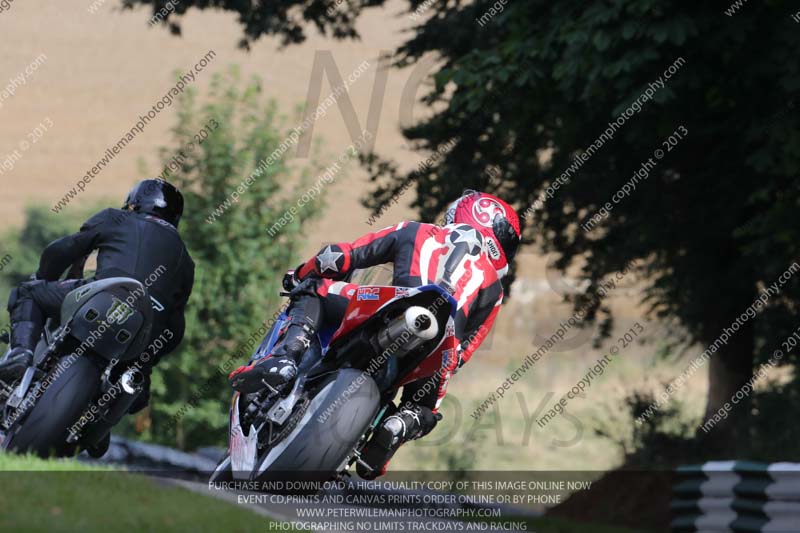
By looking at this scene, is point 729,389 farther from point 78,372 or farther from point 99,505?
point 99,505

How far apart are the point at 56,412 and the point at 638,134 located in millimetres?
7757

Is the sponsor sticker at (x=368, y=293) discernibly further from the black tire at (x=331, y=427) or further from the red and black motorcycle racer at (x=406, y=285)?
the black tire at (x=331, y=427)

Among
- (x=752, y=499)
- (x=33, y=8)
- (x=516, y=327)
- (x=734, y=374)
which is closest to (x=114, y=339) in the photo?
(x=752, y=499)

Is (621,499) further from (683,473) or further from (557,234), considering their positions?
(683,473)

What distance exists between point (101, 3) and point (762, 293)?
8.87 m

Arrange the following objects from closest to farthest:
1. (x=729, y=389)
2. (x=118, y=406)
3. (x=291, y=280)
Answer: (x=291, y=280)
(x=118, y=406)
(x=729, y=389)

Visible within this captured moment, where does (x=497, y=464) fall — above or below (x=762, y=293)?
below

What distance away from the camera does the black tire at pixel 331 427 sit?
6.37 m

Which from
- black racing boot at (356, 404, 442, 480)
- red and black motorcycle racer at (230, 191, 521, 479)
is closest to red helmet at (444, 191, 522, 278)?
red and black motorcycle racer at (230, 191, 521, 479)

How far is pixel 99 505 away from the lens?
19.1ft

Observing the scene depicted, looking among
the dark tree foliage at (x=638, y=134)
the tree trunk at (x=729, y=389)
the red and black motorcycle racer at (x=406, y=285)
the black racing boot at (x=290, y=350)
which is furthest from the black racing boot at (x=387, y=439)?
the tree trunk at (x=729, y=389)

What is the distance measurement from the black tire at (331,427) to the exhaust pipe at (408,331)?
0.22 metres

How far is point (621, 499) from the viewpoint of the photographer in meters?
16.4

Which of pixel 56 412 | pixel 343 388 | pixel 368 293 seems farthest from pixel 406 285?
pixel 56 412
